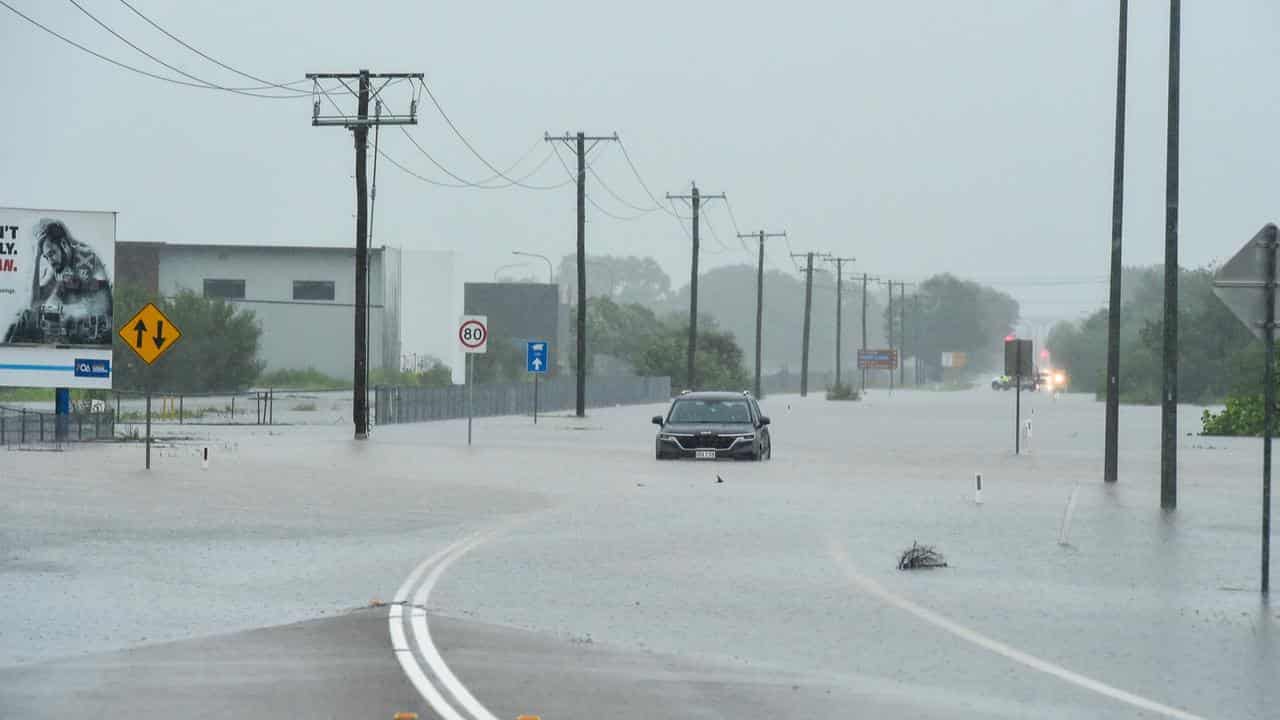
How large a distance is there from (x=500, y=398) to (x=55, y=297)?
98.4 feet

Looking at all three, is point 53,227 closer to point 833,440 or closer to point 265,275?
point 833,440

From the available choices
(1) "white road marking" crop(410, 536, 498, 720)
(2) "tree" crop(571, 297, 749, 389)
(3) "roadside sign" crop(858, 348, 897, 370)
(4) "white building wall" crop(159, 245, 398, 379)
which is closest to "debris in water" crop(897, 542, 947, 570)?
(1) "white road marking" crop(410, 536, 498, 720)

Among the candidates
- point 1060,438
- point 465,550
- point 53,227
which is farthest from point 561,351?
point 465,550

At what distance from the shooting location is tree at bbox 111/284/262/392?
3088 inches

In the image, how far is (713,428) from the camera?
33875mm

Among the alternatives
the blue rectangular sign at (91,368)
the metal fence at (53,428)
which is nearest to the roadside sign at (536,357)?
the metal fence at (53,428)

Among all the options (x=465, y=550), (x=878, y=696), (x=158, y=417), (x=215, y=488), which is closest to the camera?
(x=878, y=696)

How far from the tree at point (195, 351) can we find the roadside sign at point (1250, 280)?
68.5 meters

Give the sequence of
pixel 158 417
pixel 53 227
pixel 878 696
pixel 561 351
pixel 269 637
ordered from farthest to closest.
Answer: pixel 561 351, pixel 158 417, pixel 53 227, pixel 269 637, pixel 878 696

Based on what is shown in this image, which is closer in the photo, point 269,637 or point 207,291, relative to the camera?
point 269,637

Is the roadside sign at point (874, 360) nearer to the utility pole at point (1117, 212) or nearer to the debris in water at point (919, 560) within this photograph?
the utility pole at point (1117, 212)

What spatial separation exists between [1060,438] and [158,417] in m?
28.8

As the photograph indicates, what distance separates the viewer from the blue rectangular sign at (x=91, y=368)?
38344mm

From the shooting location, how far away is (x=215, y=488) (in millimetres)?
25016
